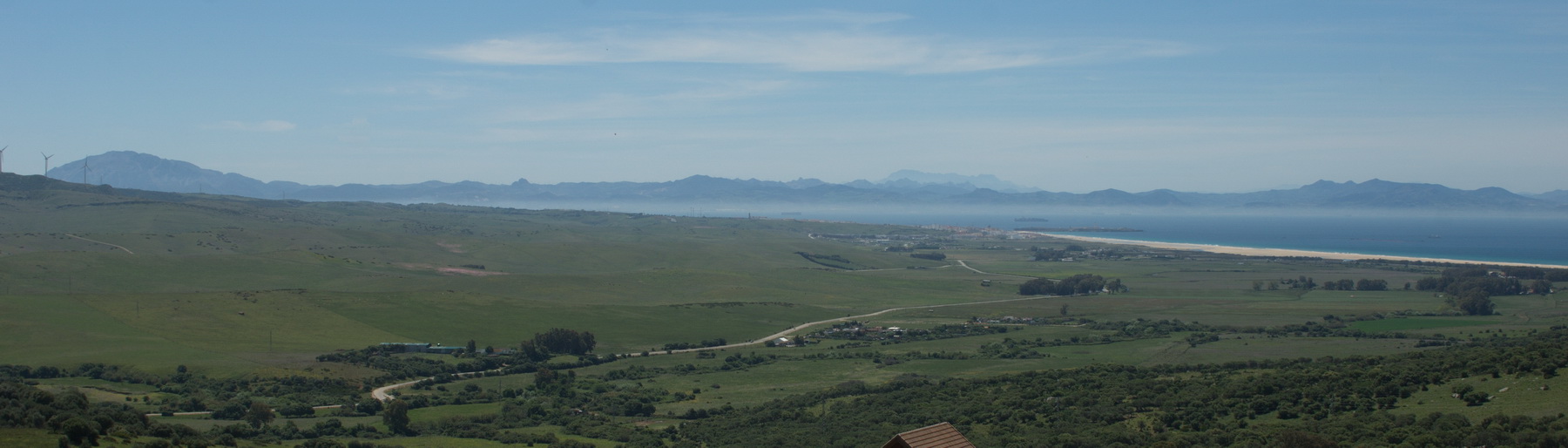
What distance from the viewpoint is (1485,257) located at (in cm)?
17412

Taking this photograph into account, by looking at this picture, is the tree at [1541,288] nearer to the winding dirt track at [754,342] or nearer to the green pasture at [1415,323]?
the green pasture at [1415,323]

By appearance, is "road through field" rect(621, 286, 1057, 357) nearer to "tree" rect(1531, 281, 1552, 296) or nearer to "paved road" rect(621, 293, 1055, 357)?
"paved road" rect(621, 293, 1055, 357)

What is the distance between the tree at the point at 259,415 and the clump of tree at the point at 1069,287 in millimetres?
89027

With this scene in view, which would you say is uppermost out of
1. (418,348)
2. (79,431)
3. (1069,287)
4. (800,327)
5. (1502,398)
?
(1502,398)

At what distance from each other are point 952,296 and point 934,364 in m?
54.3

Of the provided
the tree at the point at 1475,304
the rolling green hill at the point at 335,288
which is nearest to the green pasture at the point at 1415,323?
the tree at the point at 1475,304

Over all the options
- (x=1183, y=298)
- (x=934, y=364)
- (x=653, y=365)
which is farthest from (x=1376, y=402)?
(x=1183, y=298)

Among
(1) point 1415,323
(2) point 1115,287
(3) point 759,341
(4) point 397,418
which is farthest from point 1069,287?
(4) point 397,418

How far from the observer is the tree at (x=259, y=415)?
47969 millimetres

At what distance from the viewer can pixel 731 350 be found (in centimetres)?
8044

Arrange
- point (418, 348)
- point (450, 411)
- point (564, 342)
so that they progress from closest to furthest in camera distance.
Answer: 1. point (450, 411)
2. point (418, 348)
3. point (564, 342)

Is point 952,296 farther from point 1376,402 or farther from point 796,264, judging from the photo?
point 1376,402

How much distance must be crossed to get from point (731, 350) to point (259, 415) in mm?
37435

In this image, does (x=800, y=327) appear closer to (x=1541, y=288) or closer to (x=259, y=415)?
(x=259, y=415)
